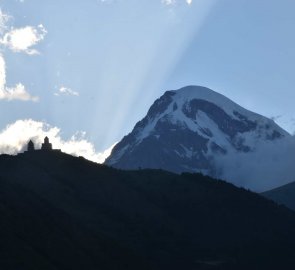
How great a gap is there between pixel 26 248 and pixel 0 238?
6.99m

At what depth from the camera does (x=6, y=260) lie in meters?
186

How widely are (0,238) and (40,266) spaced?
14.3m

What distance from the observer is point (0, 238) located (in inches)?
7835

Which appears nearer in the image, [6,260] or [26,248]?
[6,260]

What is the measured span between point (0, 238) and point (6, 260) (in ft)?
45.1

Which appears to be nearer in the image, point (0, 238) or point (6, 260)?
point (6, 260)

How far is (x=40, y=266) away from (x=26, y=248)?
9580mm

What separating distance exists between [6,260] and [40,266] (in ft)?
31.3

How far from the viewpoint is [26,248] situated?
19975 cm

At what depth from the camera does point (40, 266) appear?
630 ft
